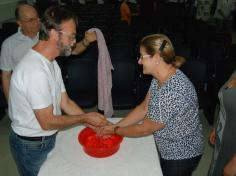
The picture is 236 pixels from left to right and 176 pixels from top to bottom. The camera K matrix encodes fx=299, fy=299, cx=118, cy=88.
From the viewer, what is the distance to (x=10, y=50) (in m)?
3.13

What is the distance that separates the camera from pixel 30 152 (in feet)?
7.41

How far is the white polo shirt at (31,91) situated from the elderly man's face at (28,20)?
1.06 meters

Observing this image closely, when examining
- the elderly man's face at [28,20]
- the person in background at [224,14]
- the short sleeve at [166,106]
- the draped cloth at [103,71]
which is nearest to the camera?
the short sleeve at [166,106]

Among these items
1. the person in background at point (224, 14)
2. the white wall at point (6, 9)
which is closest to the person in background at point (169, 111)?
the white wall at point (6, 9)

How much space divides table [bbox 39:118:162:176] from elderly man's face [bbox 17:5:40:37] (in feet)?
4.16

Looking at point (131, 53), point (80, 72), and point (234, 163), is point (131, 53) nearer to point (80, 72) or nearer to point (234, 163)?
point (80, 72)

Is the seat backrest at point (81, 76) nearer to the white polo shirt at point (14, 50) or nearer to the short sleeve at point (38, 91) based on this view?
the white polo shirt at point (14, 50)

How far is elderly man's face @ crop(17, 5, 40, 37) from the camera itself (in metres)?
3.07

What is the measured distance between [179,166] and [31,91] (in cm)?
127

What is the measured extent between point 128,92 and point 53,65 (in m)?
2.48

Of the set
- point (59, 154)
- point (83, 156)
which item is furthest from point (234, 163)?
point (59, 154)

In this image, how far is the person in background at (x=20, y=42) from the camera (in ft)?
10.1

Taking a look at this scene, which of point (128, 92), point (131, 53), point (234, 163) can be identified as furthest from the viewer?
point (131, 53)

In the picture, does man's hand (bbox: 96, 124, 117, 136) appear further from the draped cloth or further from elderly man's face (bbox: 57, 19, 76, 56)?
elderly man's face (bbox: 57, 19, 76, 56)
